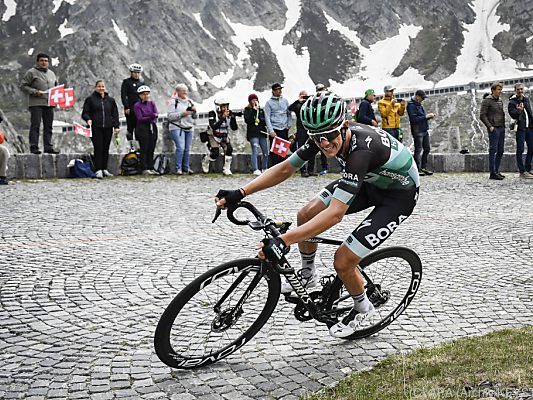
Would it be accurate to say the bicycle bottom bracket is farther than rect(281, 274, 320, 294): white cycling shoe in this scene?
No

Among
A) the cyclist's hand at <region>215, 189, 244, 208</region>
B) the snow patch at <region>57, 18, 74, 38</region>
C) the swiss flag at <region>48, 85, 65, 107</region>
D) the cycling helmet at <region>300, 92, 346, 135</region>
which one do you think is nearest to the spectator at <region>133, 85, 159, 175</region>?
the swiss flag at <region>48, 85, 65, 107</region>

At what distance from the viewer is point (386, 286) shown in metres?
5.79

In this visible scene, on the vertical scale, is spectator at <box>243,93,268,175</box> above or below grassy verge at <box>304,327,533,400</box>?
above

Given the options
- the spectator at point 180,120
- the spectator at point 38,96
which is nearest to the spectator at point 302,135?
the spectator at point 180,120

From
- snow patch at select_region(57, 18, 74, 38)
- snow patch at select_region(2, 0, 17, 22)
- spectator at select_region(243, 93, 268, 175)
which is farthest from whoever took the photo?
snow patch at select_region(2, 0, 17, 22)

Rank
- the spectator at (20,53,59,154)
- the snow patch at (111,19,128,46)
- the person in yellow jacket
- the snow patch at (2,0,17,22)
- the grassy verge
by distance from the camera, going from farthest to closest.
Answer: the snow patch at (111,19,128,46)
the snow patch at (2,0,17,22)
the person in yellow jacket
the spectator at (20,53,59,154)
the grassy verge

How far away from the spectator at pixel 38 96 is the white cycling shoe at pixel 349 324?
12678 millimetres

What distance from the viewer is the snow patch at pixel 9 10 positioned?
151750 millimetres

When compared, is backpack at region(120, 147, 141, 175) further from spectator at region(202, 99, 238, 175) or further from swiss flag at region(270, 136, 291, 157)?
swiss flag at region(270, 136, 291, 157)

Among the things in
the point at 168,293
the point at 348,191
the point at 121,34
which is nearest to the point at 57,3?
the point at 121,34

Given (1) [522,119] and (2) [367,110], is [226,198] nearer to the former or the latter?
(2) [367,110]

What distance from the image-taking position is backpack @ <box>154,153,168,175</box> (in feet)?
60.1

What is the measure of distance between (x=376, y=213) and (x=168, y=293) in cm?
240

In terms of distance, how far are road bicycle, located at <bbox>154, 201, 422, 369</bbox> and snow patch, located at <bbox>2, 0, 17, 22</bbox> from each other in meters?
161
